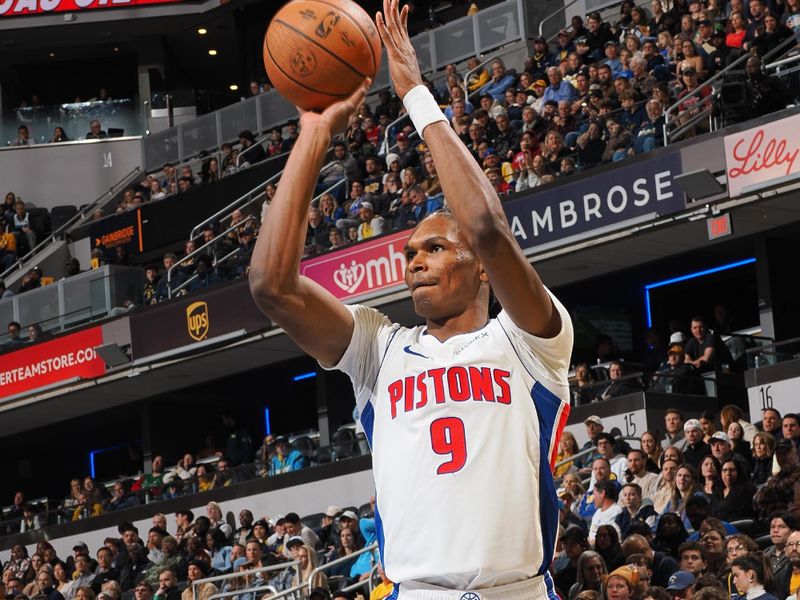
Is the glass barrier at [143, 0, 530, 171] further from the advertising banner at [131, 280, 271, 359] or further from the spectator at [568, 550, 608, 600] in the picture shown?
the spectator at [568, 550, 608, 600]

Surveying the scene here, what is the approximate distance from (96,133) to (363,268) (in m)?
15.3

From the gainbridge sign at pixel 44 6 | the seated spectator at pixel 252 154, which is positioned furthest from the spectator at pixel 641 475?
the gainbridge sign at pixel 44 6

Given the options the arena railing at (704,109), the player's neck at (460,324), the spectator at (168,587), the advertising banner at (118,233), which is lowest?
the spectator at (168,587)

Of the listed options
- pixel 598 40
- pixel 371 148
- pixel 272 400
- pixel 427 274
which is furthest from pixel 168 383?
pixel 427 274

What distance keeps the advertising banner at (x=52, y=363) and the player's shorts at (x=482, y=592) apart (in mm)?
19869

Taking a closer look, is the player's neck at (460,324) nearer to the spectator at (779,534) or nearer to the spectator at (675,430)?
the spectator at (779,534)

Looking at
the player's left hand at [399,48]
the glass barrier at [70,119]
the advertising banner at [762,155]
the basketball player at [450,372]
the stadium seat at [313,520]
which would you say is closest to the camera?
the basketball player at [450,372]

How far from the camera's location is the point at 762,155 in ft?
52.5

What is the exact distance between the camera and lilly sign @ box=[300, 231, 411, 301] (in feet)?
62.4

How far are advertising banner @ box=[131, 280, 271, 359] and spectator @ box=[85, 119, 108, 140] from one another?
37.1ft

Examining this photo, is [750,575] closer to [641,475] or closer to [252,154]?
[641,475]

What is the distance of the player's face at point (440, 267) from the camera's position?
3871 mm

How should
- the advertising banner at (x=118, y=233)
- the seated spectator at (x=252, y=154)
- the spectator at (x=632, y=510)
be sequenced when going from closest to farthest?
1. the spectator at (x=632, y=510)
2. the seated spectator at (x=252, y=154)
3. the advertising banner at (x=118, y=233)

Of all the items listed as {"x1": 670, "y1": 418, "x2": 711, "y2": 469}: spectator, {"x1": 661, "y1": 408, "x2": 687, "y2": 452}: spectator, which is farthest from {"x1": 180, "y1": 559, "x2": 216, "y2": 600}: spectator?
{"x1": 670, "y1": 418, "x2": 711, "y2": 469}: spectator
